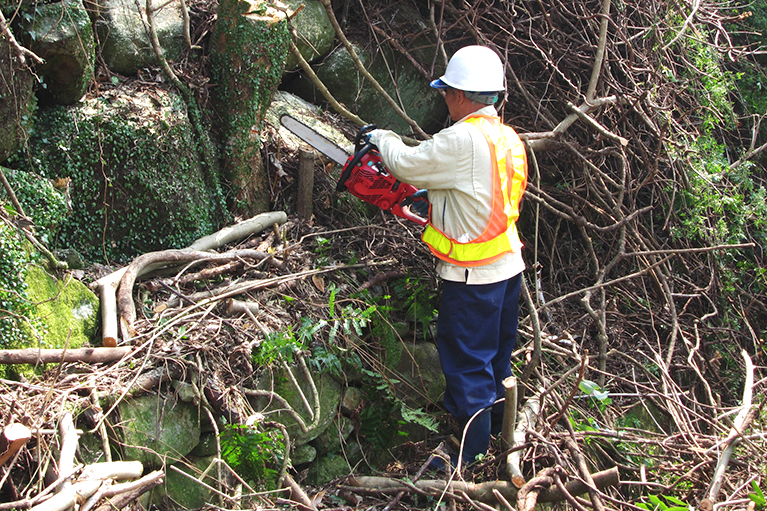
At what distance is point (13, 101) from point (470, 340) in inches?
108

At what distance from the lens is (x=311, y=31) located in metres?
4.85

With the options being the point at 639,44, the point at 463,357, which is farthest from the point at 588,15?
the point at 463,357

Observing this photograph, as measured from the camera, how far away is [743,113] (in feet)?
20.5

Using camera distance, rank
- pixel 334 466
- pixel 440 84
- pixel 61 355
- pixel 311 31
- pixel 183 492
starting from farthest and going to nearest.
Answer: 1. pixel 311 31
2. pixel 334 466
3. pixel 440 84
4. pixel 183 492
5. pixel 61 355

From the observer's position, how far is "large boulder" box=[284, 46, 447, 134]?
5.12 meters

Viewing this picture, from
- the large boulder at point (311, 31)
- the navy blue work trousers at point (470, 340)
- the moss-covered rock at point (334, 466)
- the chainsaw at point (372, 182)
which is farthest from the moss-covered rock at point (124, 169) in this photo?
the navy blue work trousers at point (470, 340)

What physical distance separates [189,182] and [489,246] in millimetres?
1993

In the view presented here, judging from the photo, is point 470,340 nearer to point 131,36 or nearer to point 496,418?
point 496,418

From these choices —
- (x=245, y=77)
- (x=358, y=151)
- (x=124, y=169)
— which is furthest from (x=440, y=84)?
(x=124, y=169)

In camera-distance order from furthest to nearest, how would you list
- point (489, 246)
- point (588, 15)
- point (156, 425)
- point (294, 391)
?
1. point (588, 15)
2. point (294, 391)
3. point (489, 246)
4. point (156, 425)

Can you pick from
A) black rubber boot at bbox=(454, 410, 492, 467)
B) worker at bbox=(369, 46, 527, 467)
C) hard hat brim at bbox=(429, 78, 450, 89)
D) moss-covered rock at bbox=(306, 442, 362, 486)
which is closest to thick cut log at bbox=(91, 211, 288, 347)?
worker at bbox=(369, 46, 527, 467)

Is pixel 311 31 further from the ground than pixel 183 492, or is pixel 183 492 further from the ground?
pixel 311 31

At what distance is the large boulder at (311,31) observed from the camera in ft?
15.6

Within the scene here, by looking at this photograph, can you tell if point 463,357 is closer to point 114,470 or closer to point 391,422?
point 391,422
